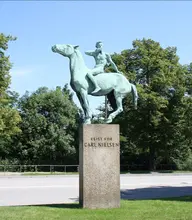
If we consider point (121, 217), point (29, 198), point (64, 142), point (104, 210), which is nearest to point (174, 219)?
point (121, 217)

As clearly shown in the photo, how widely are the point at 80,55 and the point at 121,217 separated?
4.99 metres

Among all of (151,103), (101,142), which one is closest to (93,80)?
(101,142)

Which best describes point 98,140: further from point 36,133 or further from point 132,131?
point 36,133

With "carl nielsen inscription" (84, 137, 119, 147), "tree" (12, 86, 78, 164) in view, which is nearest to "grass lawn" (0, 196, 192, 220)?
"carl nielsen inscription" (84, 137, 119, 147)

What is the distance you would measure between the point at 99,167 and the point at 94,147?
584 mm

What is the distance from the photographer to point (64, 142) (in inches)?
1800

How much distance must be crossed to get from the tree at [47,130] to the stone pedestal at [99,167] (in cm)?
3445

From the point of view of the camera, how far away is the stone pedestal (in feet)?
36.8

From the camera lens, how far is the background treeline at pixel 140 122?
42.2 m

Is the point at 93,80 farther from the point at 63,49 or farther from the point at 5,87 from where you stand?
the point at 5,87

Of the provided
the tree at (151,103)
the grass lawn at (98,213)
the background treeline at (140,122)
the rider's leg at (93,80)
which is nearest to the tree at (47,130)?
the background treeline at (140,122)

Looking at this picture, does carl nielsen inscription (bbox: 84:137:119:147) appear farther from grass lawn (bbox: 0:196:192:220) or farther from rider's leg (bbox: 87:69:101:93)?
grass lawn (bbox: 0:196:192:220)

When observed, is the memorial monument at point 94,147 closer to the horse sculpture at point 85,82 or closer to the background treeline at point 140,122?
the horse sculpture at point 85,82

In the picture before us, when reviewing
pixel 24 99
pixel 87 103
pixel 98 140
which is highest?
pixel 24 99
